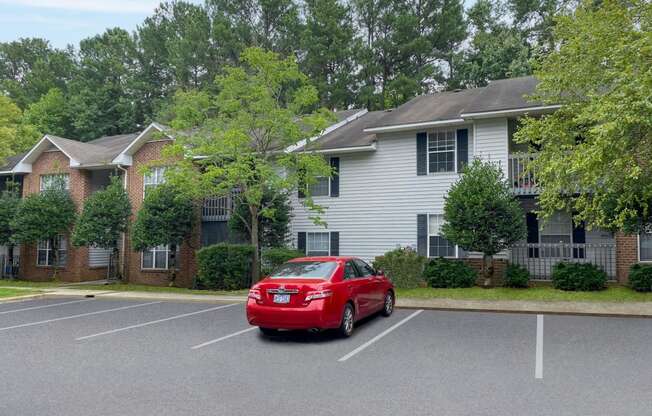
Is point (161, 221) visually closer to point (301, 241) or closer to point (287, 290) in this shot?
point (301, 241)

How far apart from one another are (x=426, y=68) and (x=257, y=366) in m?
33.5

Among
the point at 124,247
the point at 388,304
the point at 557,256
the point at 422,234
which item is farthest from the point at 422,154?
the point at 124,247

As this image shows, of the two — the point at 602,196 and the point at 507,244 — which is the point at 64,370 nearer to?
the point at 602,196

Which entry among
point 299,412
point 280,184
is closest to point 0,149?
point 280,184

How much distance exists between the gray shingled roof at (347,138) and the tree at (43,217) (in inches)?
A: 467

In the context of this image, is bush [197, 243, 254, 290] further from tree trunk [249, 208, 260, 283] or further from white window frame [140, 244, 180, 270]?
white window frame [140, 244, 180, 270]

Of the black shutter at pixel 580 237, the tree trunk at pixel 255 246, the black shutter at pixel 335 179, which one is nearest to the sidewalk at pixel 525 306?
the tree trunk at pixel 255 246

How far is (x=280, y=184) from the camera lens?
16.7 metres

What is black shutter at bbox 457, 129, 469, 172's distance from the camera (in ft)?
60.0

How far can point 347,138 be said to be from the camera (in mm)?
21172

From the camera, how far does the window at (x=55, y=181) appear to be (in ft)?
78.9

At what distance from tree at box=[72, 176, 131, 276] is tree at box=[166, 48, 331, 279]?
514cm

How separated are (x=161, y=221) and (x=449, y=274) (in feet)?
37.8

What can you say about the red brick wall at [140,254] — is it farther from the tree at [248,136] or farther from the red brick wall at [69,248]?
the tree at [248,136]
